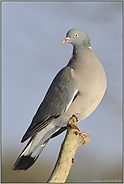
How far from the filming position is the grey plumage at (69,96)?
3266mm

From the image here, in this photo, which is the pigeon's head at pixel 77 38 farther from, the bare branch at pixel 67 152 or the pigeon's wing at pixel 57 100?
the bare branch at pixel 67 152

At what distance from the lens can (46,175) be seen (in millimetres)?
8336

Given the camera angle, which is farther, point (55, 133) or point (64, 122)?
point (55, 133)

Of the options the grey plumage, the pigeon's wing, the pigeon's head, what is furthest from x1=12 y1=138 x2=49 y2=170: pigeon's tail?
the pigeon's head

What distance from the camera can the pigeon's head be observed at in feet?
11.8

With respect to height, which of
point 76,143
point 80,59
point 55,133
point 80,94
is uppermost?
point 80,59

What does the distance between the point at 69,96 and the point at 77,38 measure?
3.12 feet

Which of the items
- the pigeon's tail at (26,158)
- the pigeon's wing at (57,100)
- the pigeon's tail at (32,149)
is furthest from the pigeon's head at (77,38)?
the pigeon's tail at (26,158)

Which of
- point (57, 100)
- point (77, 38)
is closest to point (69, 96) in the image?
point (57, 100)

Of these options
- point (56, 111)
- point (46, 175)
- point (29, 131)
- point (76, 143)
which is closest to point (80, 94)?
point (56, 111)

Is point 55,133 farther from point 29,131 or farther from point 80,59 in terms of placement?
point 80,59

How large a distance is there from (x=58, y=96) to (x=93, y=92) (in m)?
0.54

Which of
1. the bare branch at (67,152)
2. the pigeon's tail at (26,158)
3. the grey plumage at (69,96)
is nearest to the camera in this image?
the bare branch at (67,152)

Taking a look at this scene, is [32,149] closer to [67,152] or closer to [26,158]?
[26,158]
